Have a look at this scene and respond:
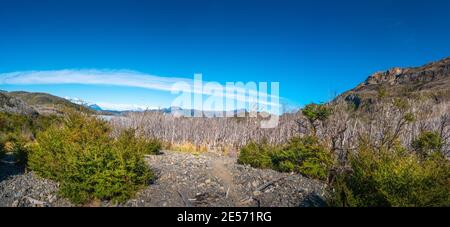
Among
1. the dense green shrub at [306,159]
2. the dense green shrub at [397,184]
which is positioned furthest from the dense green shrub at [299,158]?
the dense green shrub at [397,184]

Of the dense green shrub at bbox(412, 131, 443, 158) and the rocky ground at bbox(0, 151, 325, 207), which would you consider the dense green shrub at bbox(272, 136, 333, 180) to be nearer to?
the rocky ground at bbox(0, 151, 325, 207)

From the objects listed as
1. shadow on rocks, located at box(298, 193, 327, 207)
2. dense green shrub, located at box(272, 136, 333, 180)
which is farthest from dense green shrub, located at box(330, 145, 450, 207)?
dense green shrub, located at box(272, 136, 333, 180)

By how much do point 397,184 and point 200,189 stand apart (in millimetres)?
6714

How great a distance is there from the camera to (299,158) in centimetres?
1489

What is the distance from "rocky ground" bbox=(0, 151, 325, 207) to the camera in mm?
10016

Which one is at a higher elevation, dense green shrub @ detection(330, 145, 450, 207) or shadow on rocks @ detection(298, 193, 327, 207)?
dense green shrub @ detection(330, 145, 450, 207)

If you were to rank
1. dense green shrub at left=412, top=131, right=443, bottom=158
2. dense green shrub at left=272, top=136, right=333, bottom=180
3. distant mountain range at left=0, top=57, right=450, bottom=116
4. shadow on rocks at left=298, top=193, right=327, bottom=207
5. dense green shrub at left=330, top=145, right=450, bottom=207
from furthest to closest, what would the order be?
distant mountain range at left=0, top=57, right=450, bottom=116, dense green shrub at left=412, top=131, right=443, bottom=158, dense green shrub at left=272, top=136, right=333, bottom=180, shadow on rocks at left=298, top=193, right=327, bottom=207, dense green shrub at left=330, top=145, right=450, bottom=207

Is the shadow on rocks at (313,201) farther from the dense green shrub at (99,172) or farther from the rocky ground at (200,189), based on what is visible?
the dense green shrub at (99,172)

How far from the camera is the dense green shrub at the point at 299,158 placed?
13.5 m

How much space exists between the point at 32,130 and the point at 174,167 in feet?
78.9

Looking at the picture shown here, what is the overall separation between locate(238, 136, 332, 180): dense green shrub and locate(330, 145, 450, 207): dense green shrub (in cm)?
467

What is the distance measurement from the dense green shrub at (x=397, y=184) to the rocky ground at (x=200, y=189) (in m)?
2.75

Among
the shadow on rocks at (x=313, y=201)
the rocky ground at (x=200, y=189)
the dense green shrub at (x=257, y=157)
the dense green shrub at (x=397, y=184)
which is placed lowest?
the shadow on rocks at (x=313, y=201)
